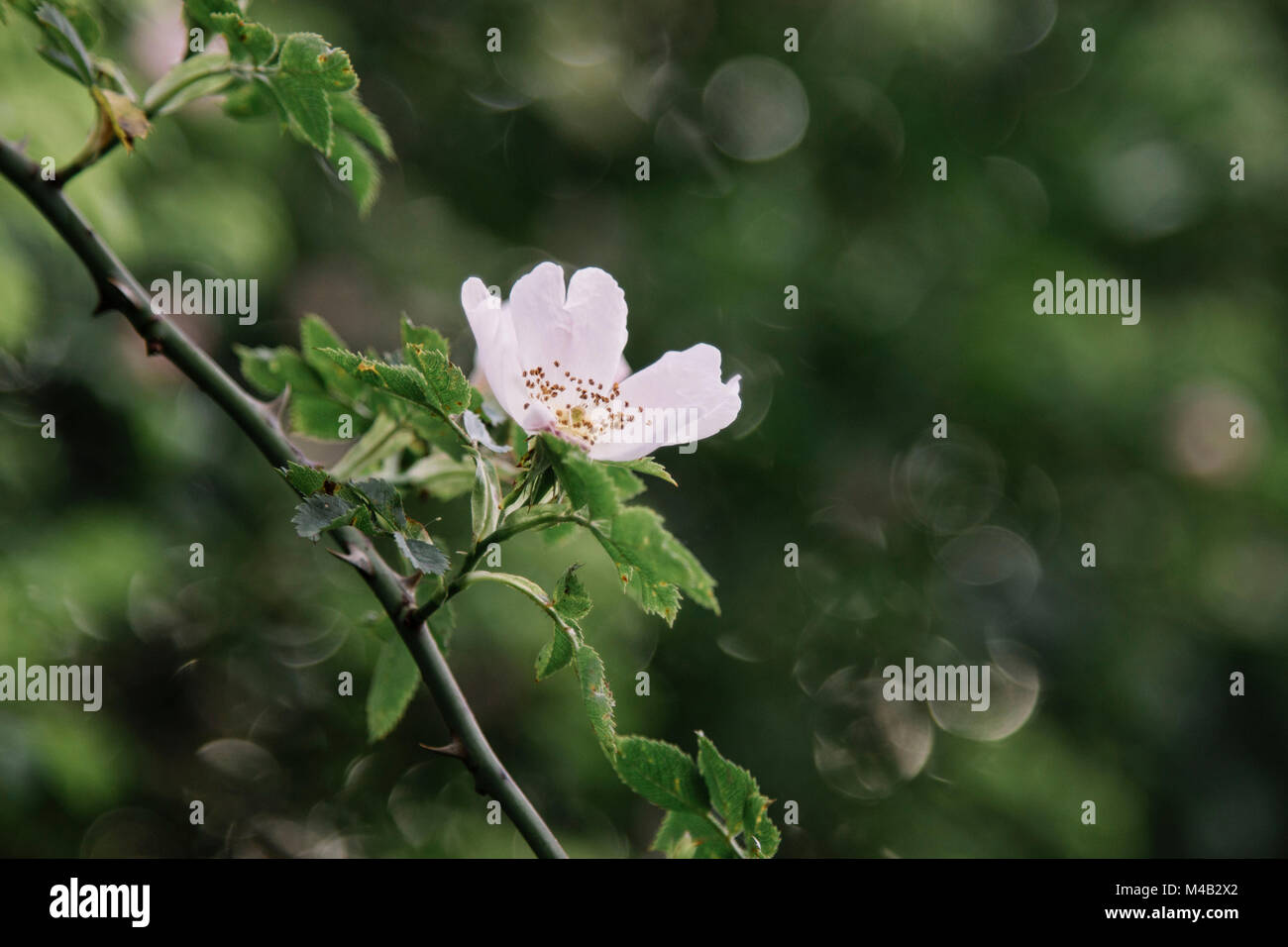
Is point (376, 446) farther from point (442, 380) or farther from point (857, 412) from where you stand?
point (857, 412)

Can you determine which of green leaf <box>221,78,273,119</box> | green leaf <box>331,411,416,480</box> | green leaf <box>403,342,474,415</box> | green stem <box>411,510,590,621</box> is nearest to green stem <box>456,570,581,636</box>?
green stem <box>411,510,590,621</box>

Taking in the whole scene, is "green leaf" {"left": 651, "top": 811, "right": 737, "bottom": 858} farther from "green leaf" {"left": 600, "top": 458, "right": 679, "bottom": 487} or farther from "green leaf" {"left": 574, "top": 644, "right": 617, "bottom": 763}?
"green leaf" {"left": 600, "top": 458, "right": 679, "bottom": 487}

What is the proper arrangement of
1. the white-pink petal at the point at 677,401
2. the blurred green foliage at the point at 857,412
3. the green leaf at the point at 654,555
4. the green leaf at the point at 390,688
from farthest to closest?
1. the blurred green foliage at the point at 857,412
2. the green leaf at the point at 390,688
3. the white-pink petal at the point at 677,401
4. the green leaf at the point at 654,555

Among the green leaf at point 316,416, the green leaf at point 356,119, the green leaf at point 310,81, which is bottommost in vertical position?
the green leaf at point 316,416

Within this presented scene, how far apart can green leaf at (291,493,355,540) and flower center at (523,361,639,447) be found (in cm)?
15

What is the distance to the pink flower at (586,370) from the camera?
702 millimetres

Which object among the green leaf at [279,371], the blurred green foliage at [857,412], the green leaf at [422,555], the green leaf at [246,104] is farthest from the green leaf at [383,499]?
the blurred green foliage at [857,412]

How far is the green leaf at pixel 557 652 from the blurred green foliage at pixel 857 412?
1.67 meters

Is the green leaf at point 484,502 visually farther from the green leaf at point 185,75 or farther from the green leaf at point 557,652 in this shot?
the green leaf at point 185,75

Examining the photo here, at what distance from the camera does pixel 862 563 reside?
301 centimetres
